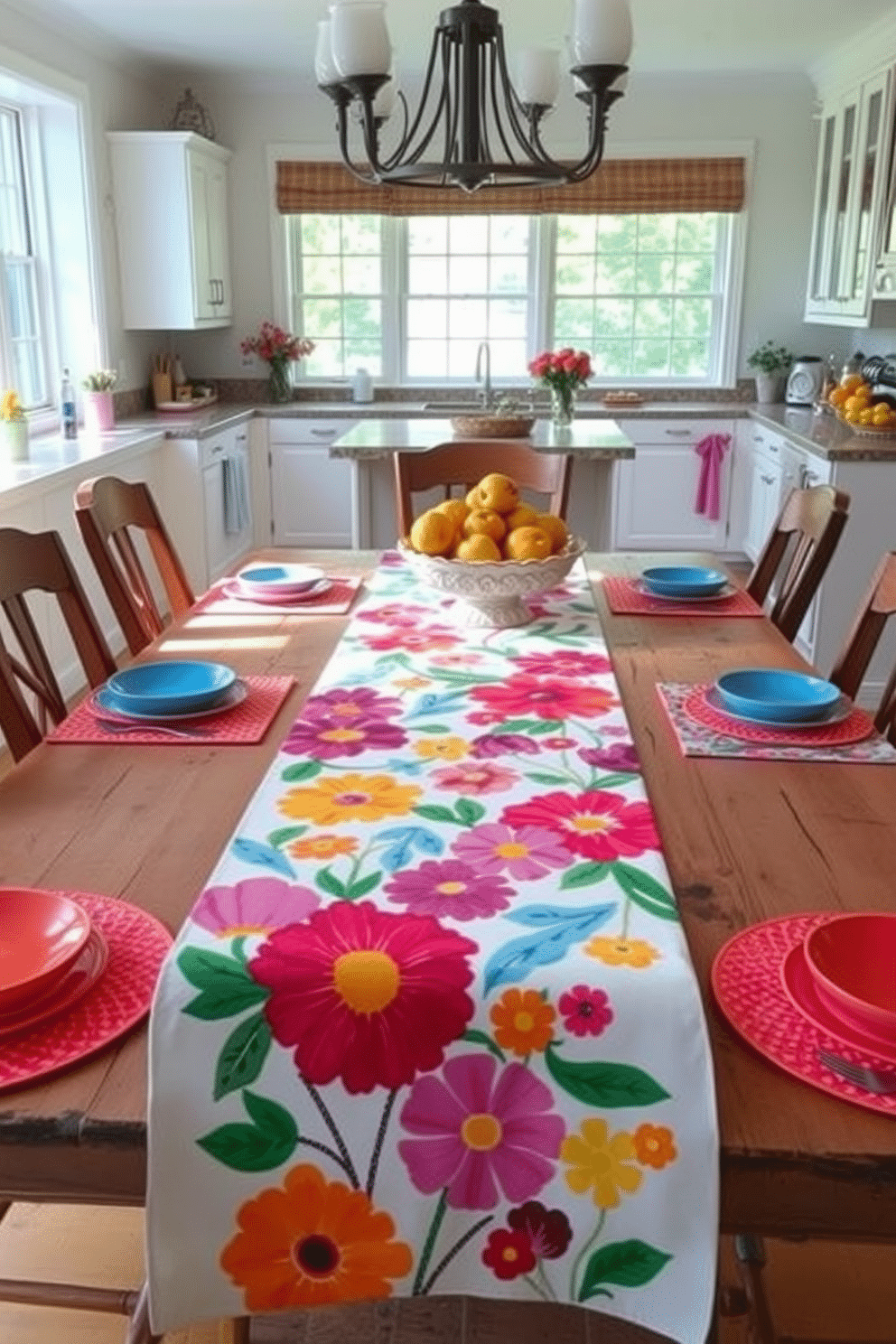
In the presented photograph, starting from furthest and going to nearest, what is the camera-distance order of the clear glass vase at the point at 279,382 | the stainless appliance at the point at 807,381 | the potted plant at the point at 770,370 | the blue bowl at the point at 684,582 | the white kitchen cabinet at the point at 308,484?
the clear glass vase at the point at 279,382
the potted plant at the point at 770,370
the white kitchen cabinet at the point at 308,484
the stainless appliance at the point at 807,381
the blue bowl at the point at 684,582

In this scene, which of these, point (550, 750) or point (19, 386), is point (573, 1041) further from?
point (19, 386)

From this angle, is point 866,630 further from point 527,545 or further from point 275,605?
point 275,605

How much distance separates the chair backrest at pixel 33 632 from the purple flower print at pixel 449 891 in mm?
750

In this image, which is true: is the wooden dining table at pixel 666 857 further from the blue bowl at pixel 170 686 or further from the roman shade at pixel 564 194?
the roman shade at pixel 564 194

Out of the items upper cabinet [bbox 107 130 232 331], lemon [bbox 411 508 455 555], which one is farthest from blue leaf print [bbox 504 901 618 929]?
upper cabinet [bbox 107 130 232 331]

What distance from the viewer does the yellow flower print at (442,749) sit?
1485 millimetres

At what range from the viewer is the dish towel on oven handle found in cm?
593

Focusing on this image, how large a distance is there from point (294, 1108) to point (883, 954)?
51 centimetres

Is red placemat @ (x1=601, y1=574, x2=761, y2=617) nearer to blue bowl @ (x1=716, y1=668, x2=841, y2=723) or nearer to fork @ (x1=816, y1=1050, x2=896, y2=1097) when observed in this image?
blue bowl @ (x1=716, y1=668, x2=841, y2=723)

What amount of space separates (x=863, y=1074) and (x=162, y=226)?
17.4 ft

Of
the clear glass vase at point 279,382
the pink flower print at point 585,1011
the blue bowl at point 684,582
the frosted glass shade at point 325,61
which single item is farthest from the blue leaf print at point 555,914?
the clear glass vase at point 279,382

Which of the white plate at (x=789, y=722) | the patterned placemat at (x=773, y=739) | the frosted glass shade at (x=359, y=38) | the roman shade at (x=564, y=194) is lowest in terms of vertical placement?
the patterned placemat at (x=773, y=739)

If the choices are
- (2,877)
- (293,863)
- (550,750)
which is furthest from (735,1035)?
(2,877)

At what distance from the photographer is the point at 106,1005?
997 millimetres
